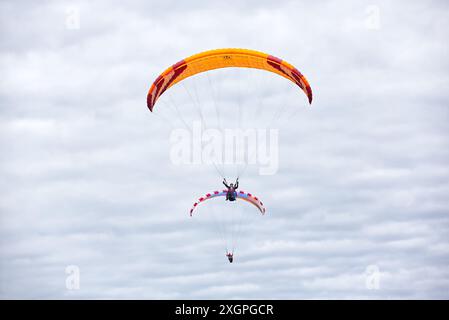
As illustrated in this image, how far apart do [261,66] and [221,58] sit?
2992 mm
